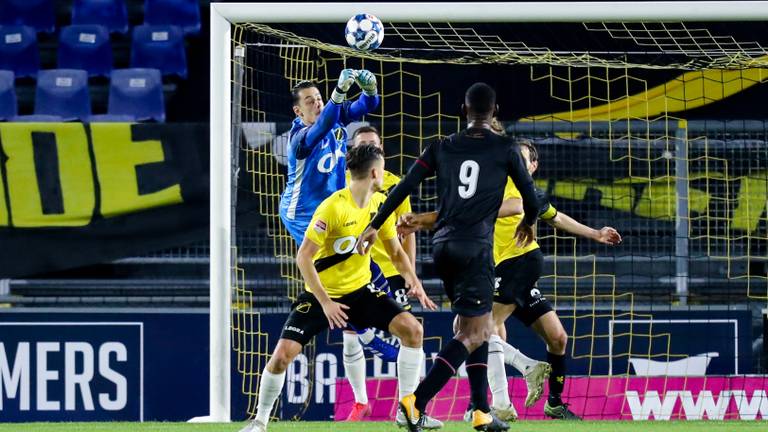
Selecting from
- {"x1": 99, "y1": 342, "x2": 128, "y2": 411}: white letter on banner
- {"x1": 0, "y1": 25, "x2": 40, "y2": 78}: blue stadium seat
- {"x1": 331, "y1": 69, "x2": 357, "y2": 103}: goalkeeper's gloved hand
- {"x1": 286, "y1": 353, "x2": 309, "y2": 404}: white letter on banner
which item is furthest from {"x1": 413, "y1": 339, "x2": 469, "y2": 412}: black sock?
{"x1": 0, "y1": 25, "x2": 40, "y2": 78}: blue stadium seat

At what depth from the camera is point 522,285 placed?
28.0 feet

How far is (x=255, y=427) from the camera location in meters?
7.01

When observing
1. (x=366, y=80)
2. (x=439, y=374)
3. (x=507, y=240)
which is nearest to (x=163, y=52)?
(x=366, y=80)

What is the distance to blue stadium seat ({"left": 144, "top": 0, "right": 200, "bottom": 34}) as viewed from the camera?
1459 cm

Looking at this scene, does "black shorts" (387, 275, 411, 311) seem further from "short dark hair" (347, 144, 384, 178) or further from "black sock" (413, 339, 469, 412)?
"black sock" (413, 339, 469, 412)

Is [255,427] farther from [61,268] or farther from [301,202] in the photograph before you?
[61,268]

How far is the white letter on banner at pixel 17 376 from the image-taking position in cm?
1038

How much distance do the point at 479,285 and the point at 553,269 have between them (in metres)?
4.22

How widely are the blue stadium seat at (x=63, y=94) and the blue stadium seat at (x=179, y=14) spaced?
1166 mm

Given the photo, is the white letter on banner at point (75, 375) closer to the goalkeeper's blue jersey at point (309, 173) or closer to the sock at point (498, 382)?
the goalkeeper's blue jersey at point (309, 173)

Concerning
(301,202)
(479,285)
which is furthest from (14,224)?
(479,285)

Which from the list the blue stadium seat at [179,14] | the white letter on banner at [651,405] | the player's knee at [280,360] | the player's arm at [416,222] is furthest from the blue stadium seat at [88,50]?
the player's arm at [416,222]

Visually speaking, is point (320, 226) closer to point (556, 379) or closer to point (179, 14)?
point (556, 379)

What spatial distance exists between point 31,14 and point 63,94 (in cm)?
145
